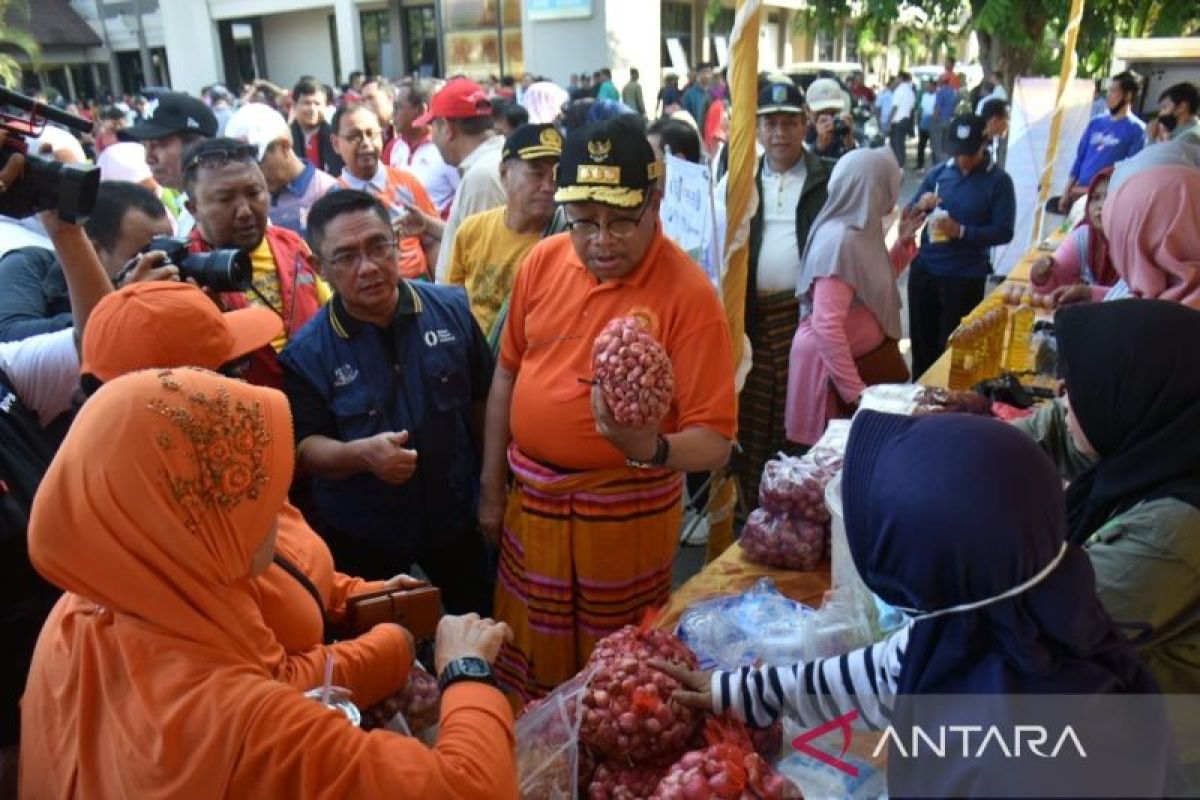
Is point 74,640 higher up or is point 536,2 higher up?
point 536,2

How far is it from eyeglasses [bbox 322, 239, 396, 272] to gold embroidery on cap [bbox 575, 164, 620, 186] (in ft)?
1.97

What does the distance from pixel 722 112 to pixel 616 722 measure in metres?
10.8

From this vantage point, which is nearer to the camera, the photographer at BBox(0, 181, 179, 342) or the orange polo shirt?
the orange polo shirt

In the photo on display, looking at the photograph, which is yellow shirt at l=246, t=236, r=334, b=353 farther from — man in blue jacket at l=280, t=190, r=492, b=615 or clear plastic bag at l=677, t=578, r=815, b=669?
clear plastic bag at l=677, t=578, r=815, b=669

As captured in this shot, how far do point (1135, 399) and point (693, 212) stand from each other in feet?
5.87

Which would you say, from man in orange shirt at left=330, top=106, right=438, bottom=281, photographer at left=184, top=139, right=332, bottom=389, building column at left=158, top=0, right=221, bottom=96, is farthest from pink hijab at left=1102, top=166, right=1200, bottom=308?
building column at left=158, top=0, right=221, bottom=96

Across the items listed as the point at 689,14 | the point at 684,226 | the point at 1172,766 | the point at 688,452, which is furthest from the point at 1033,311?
the point at 689,14

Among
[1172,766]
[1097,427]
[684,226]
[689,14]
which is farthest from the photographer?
[689,14]

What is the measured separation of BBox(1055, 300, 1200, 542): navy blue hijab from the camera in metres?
1.35

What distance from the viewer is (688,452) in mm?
1976

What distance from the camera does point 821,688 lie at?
127 centimetres

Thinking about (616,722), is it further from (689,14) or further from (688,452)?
(689,14)

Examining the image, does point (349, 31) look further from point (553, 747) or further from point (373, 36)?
point (553, 747)

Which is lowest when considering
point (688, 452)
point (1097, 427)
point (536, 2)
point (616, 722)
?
point (616, 722)
